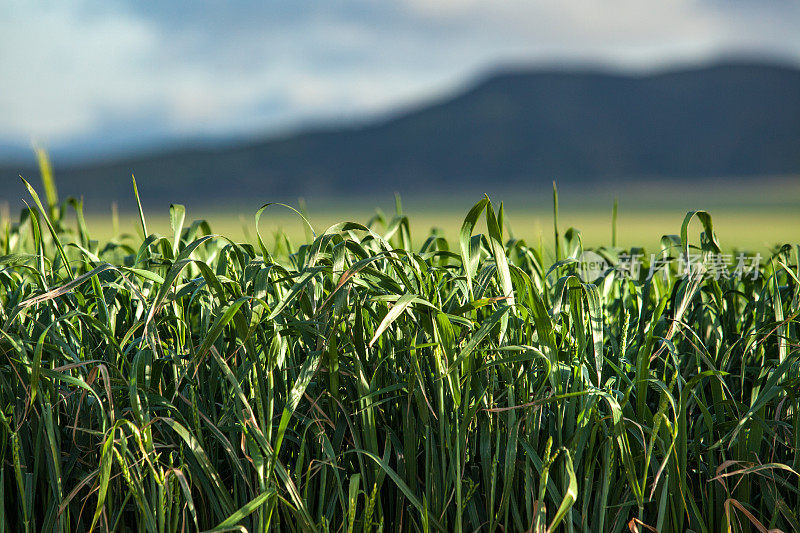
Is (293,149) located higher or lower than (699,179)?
higher

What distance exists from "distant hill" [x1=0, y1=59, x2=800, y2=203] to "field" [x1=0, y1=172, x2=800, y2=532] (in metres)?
62.0

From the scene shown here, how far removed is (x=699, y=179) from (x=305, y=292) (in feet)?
225

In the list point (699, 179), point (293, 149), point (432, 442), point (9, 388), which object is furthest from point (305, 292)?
point (293, 149)

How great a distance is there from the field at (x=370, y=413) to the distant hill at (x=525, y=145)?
6198 centimetres

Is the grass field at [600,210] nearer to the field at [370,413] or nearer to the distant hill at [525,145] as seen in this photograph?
the distant hill at [525,145]

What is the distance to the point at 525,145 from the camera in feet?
238

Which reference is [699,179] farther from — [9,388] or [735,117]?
[9,388]

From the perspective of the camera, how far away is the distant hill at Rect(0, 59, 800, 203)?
6569 cm

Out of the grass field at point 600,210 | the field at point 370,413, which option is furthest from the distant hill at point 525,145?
the field at point 370,413

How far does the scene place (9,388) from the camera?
848 mm

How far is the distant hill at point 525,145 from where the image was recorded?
65.7 metres

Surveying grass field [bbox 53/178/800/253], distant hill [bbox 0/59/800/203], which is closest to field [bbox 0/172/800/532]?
grass field [bbox 53/178/800/253]

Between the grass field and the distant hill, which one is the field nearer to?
the grass field

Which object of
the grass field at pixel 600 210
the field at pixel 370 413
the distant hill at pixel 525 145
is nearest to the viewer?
the field at pixel 370 413
